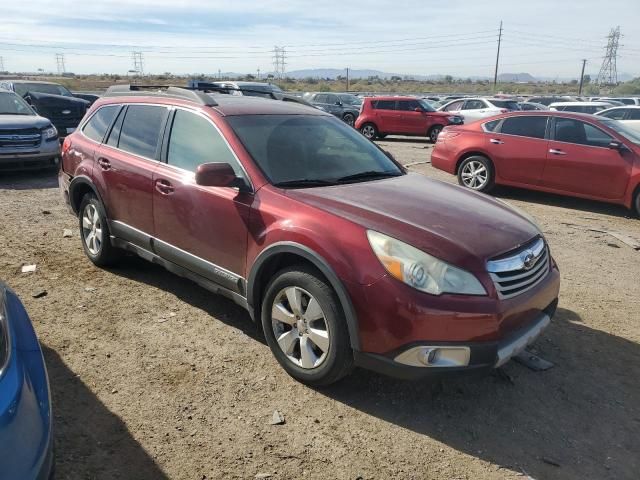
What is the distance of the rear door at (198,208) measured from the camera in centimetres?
367

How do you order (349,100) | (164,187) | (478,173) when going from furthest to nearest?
(349,100)
(478,173)
(164,187)

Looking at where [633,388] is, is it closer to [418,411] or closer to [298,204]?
[418,411]

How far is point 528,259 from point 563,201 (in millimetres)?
6796

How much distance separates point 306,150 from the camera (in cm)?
405

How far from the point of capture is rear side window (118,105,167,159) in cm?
445

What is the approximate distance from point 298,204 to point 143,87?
2803mm

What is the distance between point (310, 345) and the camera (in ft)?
10.9

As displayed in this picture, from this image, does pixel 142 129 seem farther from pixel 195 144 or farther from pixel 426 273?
pixel 426 273

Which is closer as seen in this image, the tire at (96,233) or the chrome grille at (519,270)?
the chrome grille at (519,270)

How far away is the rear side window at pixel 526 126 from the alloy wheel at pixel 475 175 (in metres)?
0.73

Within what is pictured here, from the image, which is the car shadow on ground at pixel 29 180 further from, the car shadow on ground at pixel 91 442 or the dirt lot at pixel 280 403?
the car shadow on ground at pixel 91 442

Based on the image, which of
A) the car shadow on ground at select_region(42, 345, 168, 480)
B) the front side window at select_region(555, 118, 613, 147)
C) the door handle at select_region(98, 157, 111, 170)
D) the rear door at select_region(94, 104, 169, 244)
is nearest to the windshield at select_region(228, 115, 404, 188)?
the rear door at select_region(94, 104, 169, 244)

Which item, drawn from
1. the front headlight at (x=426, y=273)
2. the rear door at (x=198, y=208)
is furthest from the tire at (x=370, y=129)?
the front headlight at (x=426, y=273)

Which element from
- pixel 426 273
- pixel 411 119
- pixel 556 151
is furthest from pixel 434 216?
pixel 411 119
